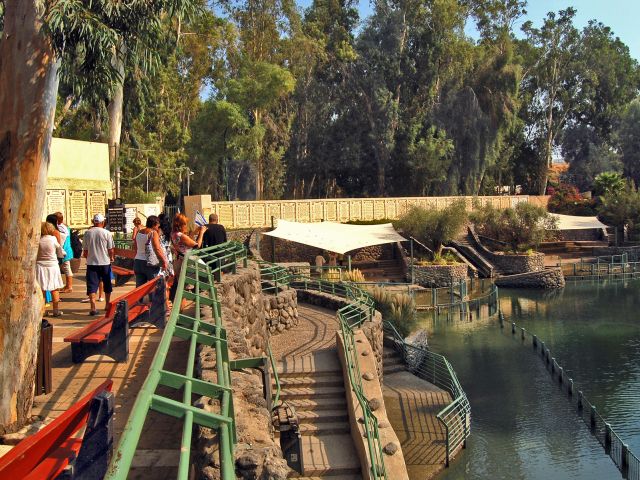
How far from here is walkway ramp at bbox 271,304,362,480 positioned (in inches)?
425

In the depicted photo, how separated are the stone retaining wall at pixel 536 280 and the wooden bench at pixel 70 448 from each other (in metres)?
33.0

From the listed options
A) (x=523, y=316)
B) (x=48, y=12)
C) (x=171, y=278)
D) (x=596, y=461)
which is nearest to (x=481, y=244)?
(x=523, y=316)

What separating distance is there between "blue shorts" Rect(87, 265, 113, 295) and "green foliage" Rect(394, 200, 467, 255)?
28.3 meters

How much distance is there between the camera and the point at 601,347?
2241 cm

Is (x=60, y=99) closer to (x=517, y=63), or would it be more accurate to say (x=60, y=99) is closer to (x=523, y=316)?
(x=523, y=316)

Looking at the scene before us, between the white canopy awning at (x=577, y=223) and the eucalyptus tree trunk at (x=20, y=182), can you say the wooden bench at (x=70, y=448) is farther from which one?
the white canopy awning at (x=577, y=223)

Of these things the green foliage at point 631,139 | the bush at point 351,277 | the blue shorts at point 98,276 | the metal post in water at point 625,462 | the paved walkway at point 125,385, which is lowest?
the metal post in water at point 625,462

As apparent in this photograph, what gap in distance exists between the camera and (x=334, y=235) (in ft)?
107

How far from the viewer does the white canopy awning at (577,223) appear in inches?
1677

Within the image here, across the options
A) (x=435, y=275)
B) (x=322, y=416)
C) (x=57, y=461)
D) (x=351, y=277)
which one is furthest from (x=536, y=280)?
(x=57, y=461)

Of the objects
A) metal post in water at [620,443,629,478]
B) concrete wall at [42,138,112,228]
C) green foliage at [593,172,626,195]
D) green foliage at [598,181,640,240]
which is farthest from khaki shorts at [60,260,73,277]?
green foliage at [593,172,626,195]

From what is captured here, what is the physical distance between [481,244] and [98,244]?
33.0 m

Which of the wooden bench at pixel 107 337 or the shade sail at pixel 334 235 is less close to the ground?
the shade sail at pixel 334 235

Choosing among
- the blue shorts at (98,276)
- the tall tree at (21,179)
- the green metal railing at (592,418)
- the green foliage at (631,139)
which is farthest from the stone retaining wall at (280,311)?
the green foliage at (631,139)
